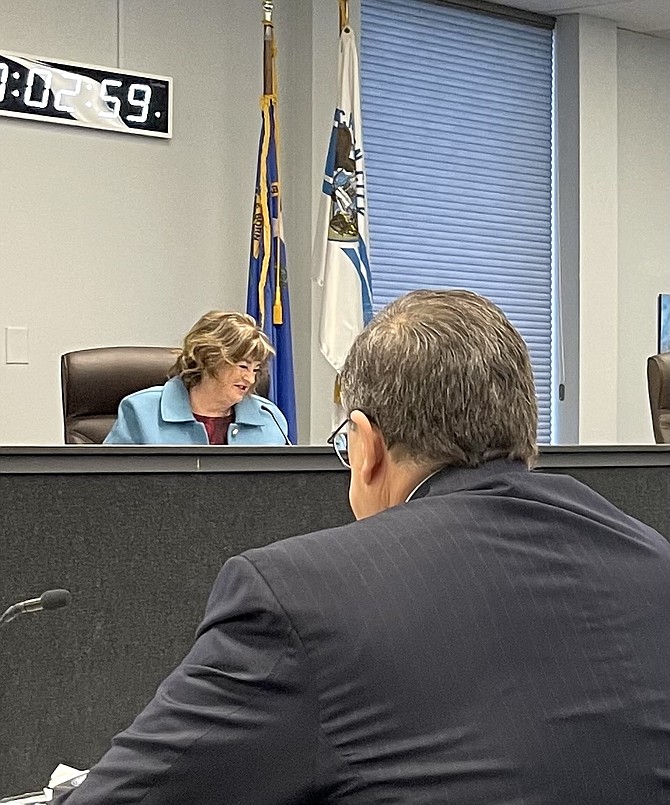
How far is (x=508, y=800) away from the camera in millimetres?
975

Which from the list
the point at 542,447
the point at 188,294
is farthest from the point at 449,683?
the point at 188,294

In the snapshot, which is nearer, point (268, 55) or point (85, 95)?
point (85, 95)

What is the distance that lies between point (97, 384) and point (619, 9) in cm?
332

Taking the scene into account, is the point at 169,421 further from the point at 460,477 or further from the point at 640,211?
the point at 640,211

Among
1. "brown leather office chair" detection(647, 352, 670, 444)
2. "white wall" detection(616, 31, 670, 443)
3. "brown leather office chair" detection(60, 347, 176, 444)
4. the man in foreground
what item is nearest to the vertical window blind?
"white wall" detection(616, 31, 670, 443)

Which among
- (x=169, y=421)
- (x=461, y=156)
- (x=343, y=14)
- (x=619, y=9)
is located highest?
(x=619, y=9)

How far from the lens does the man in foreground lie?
97cm

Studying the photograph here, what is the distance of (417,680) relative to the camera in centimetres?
98

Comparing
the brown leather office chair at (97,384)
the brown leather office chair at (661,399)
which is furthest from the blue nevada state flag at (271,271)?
the brown leather office chair at (661,399)

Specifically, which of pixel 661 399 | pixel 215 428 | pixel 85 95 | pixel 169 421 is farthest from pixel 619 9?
pixel 169 421

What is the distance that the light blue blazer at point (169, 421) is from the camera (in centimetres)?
341

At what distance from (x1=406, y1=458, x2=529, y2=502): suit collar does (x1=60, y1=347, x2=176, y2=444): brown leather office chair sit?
2.41 meters

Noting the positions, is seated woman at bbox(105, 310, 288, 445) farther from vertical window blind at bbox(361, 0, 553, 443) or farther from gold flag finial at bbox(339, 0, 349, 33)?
vertical window blind at bbox(361, 0, 553, 443)

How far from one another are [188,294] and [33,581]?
2834 mm
